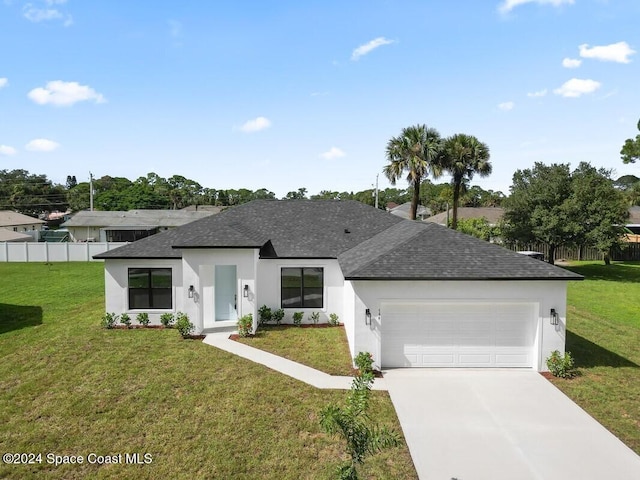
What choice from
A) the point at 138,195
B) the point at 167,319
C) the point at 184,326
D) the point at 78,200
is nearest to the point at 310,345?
the point at 184,326

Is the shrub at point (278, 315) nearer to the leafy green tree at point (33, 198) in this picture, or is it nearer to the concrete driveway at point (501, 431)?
the concrete driveway at point (501, 431)

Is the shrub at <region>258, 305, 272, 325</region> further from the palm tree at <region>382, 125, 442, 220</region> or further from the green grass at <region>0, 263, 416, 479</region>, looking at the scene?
the palm tree at <region>382, 125, 442, 220</region>

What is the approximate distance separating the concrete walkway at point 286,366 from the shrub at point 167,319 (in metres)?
2.43

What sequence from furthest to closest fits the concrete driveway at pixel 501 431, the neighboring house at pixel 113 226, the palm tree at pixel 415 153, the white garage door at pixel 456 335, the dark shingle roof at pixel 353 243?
the neighboring house at pixel 113 226 → the palm tree at pixel 415 153 → the white garage door at pixel 456 335 → the dark shingle roof at pixel 353 243 → the concrete driveway at pixel 501 431

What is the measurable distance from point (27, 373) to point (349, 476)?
1065cm

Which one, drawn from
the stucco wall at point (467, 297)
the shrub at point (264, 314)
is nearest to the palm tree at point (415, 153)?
the shrub at point (264, 314)

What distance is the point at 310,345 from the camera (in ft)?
44.5

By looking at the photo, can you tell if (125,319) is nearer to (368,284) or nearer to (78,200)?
(368,284)

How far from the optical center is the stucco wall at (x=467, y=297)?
36.6 feet

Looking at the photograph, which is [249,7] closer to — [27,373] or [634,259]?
[27,373]

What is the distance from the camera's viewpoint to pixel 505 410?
9008mm

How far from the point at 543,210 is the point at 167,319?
26.8m

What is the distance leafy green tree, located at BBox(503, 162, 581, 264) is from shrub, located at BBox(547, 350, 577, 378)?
1929 cm

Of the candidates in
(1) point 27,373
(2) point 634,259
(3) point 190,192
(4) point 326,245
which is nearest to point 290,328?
(4) point 326,245
